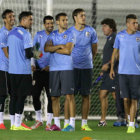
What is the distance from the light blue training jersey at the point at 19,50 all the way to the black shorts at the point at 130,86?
153 centimetres

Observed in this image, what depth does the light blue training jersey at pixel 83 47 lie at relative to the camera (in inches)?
422

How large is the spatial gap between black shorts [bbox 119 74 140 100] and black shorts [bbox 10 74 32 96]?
150cm

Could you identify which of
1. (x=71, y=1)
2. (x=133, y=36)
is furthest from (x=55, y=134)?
(x=71, y=1)

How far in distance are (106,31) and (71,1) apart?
16.5ft

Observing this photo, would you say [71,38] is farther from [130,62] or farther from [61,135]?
[61,135]

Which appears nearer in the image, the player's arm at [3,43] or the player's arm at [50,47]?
the player's arm at [50,47]

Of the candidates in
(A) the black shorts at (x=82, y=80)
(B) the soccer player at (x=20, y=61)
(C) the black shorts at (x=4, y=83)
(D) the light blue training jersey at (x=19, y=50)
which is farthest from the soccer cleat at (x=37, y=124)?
(D) the light blue training jersey at (x=19, y=50)

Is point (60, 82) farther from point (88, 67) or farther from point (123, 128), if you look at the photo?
point (123, 128)

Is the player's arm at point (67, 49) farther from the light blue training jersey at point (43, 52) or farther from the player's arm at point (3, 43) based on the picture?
the player's arm at point (3, 43)

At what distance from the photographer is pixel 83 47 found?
1077 centimetres

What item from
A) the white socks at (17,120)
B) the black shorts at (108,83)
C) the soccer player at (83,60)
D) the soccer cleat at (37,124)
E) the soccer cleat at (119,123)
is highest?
the soccer player at (83,60)

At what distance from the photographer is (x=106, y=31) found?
1175 cm

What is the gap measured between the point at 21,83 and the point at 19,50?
1.72 feet

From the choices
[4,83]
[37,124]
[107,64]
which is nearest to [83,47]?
[107,64]
